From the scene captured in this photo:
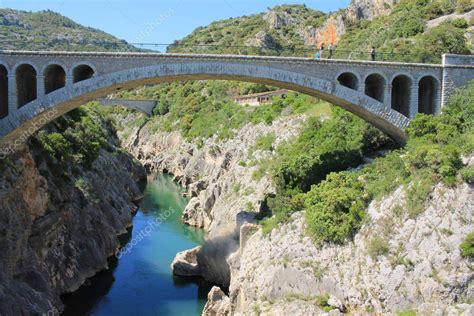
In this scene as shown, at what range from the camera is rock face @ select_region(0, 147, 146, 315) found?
2080cm

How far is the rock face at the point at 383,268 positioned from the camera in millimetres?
17359

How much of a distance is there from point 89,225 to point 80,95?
9.91m

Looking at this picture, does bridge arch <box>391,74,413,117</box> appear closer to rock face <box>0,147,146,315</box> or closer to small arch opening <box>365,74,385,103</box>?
small arch opening <box>365,74,385,103</box>

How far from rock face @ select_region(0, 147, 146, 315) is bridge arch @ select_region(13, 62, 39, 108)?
242 cm

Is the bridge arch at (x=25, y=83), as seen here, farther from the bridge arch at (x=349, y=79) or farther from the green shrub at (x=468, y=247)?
the green shrub at (x=468, y=247)

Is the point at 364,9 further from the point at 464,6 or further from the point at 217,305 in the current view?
the point at 217,305

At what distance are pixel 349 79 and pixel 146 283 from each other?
48.5ft

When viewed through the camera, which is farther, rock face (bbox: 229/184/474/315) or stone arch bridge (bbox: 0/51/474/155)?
stone arch bridge (bbox: 0/51/474/155)

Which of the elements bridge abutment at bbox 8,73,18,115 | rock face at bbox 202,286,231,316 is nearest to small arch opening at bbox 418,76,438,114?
rock face at bbox 202,286,231,316

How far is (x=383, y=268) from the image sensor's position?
1858 centimetres

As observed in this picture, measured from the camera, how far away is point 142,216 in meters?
43.2

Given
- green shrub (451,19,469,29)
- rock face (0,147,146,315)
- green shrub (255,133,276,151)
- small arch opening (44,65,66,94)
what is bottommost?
rock face (0,147,146,315)

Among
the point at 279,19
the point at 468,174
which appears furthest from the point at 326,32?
the point at 468,174

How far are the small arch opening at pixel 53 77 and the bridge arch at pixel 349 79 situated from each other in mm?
12888
